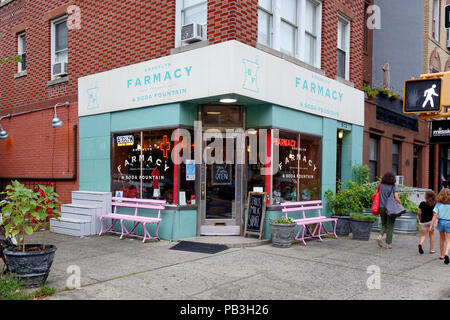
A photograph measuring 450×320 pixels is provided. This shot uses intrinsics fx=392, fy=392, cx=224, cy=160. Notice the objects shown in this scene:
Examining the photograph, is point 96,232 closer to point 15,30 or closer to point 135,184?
point 135,184

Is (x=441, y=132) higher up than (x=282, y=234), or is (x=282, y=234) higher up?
(x=441, y=132)

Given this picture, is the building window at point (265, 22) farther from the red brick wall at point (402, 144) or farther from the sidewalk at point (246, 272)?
the red brick wall at point (402, 144)

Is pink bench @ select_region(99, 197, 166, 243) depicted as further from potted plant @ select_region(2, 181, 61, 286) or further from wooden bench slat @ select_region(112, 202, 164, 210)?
potted plant @ select_region(2, 181, 61, 286)

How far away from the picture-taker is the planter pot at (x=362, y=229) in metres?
9.69

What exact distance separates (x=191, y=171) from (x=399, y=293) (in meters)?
5.32

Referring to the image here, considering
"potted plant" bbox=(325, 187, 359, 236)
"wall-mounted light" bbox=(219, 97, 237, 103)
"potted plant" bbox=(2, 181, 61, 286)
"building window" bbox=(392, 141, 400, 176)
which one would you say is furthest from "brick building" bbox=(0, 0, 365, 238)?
"building window" bbox=(392, 141, 400, 176)

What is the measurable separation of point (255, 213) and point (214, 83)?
123 inches

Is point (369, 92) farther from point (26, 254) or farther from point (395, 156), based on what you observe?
point (26, 254)

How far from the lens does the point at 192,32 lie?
28.7 feet

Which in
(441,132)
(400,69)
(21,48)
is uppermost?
(400,69)

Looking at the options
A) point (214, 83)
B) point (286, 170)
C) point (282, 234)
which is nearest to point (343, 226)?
point (286, 170)

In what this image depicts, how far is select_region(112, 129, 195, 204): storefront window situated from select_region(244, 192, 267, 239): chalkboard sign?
1.40 meters

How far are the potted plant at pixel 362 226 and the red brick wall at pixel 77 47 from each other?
4345 millimetres

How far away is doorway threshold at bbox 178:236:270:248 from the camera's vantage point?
8.41 metres
